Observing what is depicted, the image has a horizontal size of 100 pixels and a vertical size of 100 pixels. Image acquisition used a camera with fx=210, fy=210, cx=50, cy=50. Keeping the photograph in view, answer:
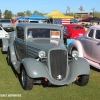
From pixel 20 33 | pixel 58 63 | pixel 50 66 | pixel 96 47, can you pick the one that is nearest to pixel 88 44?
pixel 96 47

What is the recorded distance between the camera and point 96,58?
7586 mm

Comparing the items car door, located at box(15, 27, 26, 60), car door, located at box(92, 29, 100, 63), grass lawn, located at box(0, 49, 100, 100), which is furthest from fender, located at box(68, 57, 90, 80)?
car door, located at box(92, 29, 100, 63)

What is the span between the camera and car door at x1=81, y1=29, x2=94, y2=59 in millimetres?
7957

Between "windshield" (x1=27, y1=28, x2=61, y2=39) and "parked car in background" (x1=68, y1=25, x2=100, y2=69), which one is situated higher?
"windshield" (x1=27, y1=28, x2=61, y2=39)

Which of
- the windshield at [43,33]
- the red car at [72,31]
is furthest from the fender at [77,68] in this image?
the red car at [72,31]

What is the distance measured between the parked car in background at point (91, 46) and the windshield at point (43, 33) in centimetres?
156

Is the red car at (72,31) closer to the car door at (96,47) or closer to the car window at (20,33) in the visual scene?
the car door at (96,47)

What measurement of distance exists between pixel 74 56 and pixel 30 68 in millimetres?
1455

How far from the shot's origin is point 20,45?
6910mm

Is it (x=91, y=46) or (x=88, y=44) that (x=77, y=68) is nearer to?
(x=91, y=46)

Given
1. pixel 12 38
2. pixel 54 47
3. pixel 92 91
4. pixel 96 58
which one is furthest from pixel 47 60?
pixel 12 38

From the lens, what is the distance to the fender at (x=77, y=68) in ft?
17.7

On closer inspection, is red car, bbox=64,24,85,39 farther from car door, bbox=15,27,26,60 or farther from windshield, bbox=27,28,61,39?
windshield, bbox=27,28,61,39

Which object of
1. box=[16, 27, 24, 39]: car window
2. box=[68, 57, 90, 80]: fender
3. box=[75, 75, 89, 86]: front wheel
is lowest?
box=[75, 75, 89, 86]: front wheel
